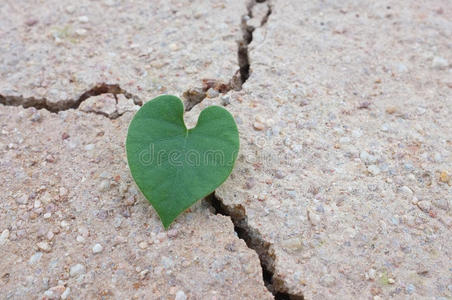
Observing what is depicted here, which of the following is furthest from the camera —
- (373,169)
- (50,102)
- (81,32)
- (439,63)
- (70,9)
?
(70,9)

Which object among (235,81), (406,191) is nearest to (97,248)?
(235,81)

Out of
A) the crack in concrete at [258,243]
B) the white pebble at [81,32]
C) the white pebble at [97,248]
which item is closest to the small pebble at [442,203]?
the crack in concrete at [258,243]

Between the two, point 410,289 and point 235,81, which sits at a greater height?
point 235,81

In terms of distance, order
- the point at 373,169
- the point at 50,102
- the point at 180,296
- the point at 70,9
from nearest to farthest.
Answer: the point at 180,296 < the point at 373,169 < the point at 50,102 < the point at 70,9

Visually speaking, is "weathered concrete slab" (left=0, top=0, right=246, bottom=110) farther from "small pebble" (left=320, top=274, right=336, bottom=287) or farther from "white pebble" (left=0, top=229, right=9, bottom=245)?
"small pebble" (left=320, top=274, right=336, bottom=287)

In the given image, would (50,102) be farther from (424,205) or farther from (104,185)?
(424,205)

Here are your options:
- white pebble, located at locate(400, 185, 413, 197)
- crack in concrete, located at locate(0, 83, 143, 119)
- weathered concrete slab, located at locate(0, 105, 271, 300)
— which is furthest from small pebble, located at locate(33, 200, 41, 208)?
white pebble, located at locate(400, 185, 413, 197)
